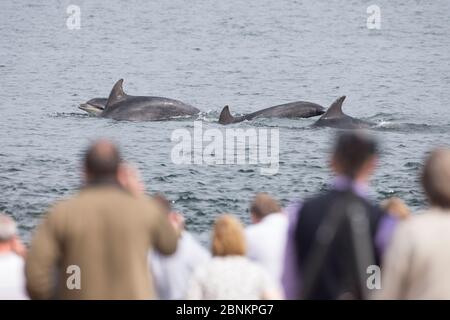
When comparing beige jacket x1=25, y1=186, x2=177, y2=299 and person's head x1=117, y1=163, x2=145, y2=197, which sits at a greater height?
person's head x1=117, y1=163, x2=145, y2=197

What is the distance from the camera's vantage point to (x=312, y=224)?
11828 millimetres

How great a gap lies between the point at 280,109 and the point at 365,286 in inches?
1199

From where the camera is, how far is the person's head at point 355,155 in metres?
11.7

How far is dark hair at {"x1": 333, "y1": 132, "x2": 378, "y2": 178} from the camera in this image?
11.7 metres

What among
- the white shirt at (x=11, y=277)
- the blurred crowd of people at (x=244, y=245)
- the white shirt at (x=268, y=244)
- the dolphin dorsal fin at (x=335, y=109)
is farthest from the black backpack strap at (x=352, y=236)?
the dolphin dorsal fin at (x=335, y=109)

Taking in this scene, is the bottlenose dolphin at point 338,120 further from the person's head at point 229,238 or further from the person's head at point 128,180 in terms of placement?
the person's head at point 128,180

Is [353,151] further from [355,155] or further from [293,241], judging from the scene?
[293,241]

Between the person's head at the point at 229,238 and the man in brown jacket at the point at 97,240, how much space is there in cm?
95

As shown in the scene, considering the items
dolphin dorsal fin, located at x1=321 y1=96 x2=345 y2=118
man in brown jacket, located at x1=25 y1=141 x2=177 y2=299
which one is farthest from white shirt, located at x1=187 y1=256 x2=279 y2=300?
dolphin dorsal fin, located at x1=321 y1=96 x2=345 y2=118

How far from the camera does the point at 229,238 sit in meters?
12.4

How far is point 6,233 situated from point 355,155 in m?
3.56

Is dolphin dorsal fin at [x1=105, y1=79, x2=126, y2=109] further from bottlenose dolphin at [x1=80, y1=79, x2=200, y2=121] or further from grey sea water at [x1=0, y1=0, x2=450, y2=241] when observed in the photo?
grey sea water at [x1=0, y1=0, x2=450, y2=241]

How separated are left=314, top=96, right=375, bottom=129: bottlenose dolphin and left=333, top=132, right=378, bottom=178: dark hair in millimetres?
26668

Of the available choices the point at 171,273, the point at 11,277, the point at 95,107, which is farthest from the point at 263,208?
the point at 95,107
